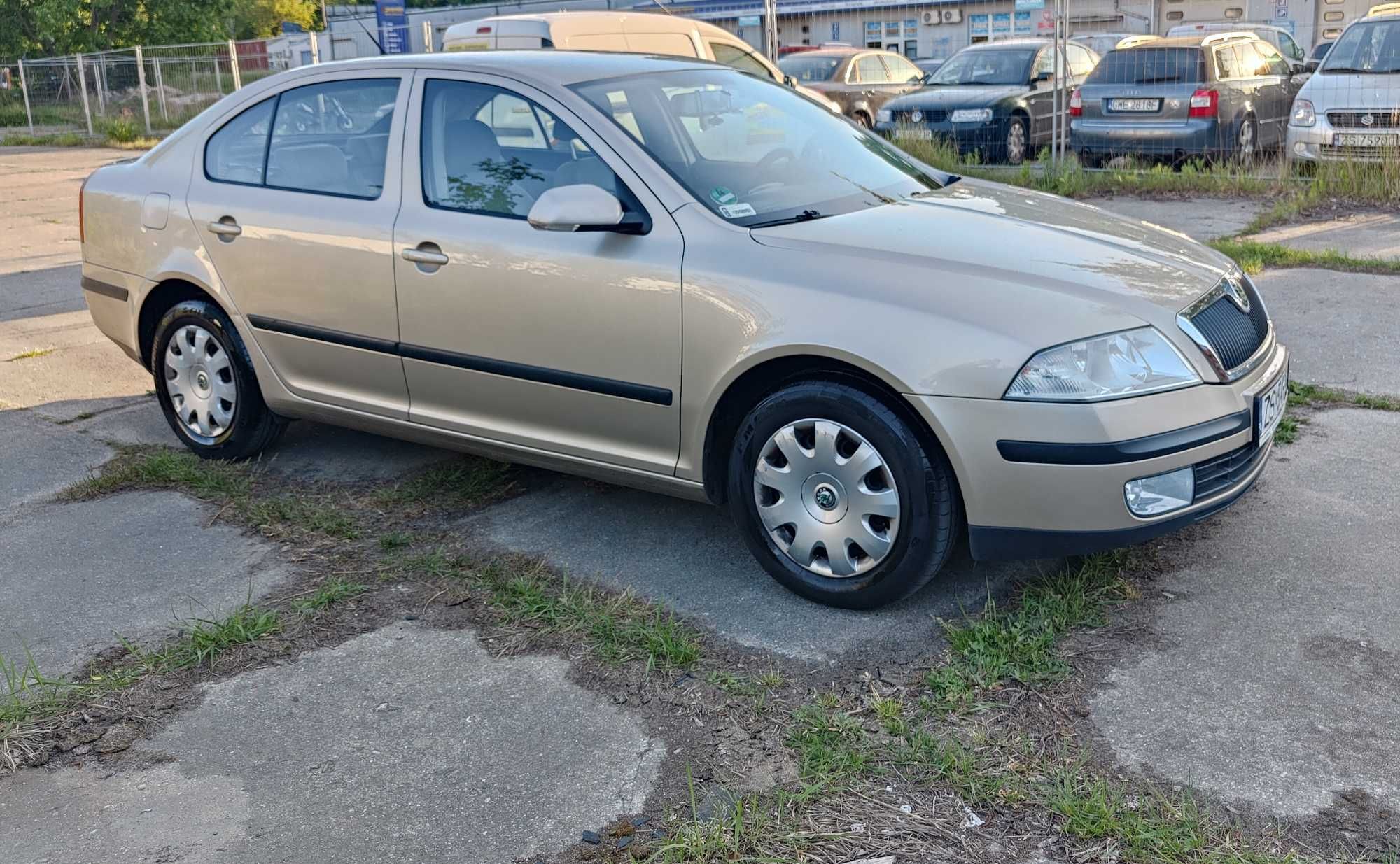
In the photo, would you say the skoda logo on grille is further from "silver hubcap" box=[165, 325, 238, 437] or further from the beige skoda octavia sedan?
Answer: "silver hubcap" box=[165, 325, 238, 437]

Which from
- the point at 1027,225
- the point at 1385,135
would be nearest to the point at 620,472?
the point at 1027,225

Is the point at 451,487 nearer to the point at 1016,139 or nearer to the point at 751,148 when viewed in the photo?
the point at 751,148

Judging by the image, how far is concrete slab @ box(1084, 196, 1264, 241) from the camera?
9.81 metres

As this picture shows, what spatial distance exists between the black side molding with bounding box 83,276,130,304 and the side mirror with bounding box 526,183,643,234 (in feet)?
8.23

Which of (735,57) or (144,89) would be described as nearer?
(735,57)

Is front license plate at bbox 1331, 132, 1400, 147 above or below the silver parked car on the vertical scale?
below

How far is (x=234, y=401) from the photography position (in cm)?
536

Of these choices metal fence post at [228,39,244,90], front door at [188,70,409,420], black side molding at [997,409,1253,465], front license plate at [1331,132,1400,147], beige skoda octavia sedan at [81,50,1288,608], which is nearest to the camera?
black side molding at [997,409,1253,465]

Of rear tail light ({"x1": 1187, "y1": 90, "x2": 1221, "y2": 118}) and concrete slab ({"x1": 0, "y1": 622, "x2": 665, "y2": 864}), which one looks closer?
concrete slab ({"x1": 0, "y1": 622, "x2": 665, "y2": 864})

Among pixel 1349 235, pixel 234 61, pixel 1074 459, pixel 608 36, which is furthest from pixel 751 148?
pixel 234 61

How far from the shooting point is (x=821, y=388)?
148 inches

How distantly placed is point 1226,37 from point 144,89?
19798 mm

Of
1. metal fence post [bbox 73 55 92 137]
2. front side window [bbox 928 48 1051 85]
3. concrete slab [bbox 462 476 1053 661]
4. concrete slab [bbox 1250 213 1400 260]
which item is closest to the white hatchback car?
concrete slab [bbox 1250 213 1400 260]

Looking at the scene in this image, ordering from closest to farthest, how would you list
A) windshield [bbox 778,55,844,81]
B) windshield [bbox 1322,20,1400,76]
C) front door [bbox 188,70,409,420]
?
front door [bbox 188,70,409,420]
windshield [bbox 1322,20,1400,76]
windshield [bbox 778,55,844,81]
